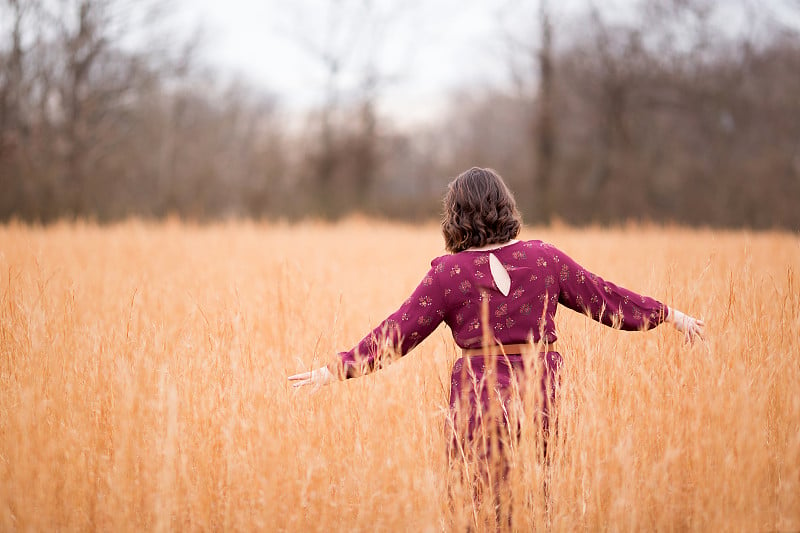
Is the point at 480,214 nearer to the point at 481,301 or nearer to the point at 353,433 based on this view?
the point at 481,301

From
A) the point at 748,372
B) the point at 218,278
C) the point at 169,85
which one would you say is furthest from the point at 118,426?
the point at 169,85

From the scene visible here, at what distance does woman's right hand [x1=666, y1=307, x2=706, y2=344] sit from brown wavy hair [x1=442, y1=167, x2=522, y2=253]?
2.79ft

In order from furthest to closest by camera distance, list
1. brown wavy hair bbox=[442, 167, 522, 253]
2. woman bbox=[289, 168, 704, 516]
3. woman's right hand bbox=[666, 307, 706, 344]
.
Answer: woman's right hand bbox=[666, 307, 706, 344]
brown wavy hair bbox=[442, 167, 522, 253]
woman bbox=[289, 168, 704, 516]

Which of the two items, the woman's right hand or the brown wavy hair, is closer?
the brown wavy hair

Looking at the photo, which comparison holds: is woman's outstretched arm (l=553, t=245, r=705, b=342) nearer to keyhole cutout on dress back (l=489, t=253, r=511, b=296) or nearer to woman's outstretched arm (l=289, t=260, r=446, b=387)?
keyhole cutout on dress back (l=489, t=253, r=511, b=296)

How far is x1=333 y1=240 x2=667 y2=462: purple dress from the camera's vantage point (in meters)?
2.39

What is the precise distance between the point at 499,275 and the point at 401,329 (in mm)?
472

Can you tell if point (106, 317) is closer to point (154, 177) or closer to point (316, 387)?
point (316, 387)

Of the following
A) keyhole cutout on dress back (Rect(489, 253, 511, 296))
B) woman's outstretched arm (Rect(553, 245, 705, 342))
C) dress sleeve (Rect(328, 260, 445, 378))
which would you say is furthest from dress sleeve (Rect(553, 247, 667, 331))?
dress sleeve (Rect(328, 260, 445, 378))

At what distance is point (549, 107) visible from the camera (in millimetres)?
19156

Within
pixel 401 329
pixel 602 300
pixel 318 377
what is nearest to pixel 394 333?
pixel 401 329

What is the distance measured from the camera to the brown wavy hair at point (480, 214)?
8.13 ft

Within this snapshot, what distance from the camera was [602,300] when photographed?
2.60 m

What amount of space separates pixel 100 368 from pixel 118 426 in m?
0.57
